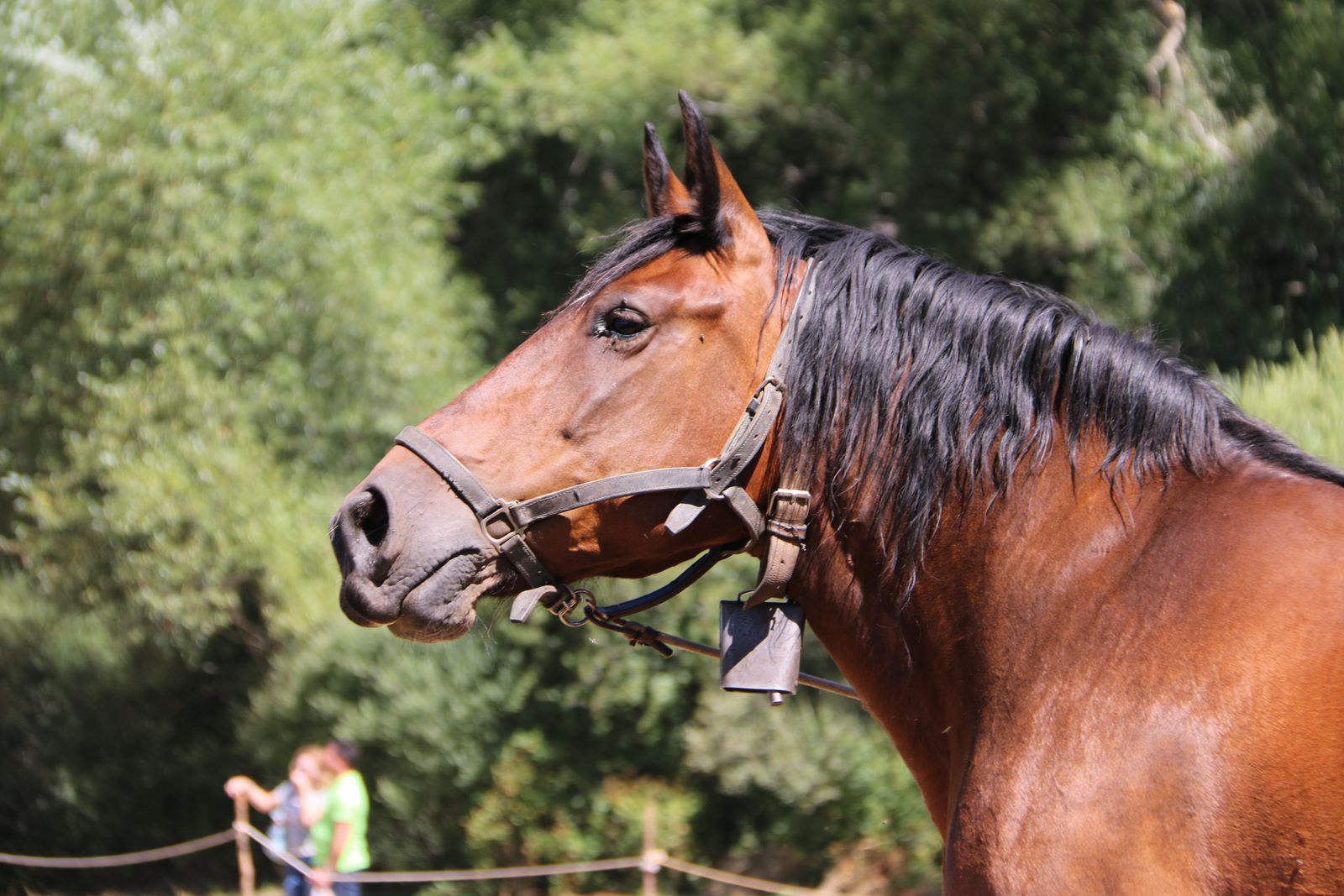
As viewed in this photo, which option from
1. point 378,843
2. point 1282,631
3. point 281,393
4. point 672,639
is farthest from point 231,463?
point 1282,631

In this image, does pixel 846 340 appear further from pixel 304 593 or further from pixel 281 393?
pixel 281 393

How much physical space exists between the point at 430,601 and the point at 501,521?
20cm

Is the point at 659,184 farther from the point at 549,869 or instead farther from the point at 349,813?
the point at 549,869

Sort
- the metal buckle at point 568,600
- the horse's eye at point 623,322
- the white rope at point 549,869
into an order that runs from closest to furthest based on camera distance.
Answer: the horse's eye at point 623,322, the metal buckle at point 568,600, the white rope at point 549,869

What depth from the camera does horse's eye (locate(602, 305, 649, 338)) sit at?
2.29 metres

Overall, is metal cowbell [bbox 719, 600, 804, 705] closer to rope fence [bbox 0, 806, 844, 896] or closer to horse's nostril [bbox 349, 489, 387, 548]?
horse's nostril [bbox 349, 489, 387, 548]

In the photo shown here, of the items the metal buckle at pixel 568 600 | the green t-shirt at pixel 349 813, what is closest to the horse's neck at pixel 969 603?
the metal buckle at pixel 568 600

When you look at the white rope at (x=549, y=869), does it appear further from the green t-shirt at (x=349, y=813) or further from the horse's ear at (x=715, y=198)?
the horse's ear at (x=715, y=198)

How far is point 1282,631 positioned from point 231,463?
386 inches

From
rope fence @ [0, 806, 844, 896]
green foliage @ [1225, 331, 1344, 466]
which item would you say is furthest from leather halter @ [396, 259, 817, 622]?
rope fence @ [0, 806, 844, 896]

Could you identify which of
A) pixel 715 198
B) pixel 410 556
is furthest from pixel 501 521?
pixel 715 198

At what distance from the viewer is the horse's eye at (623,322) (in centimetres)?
229

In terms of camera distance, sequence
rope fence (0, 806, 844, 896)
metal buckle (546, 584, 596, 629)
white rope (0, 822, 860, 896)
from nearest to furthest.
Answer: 1. metal buckle (546, 584, 596, 629)
2. white rope (0, 822, 860, 896)
3. rope fence (0, 806, 844, 896)

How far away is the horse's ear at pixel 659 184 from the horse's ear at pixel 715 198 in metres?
0.06
